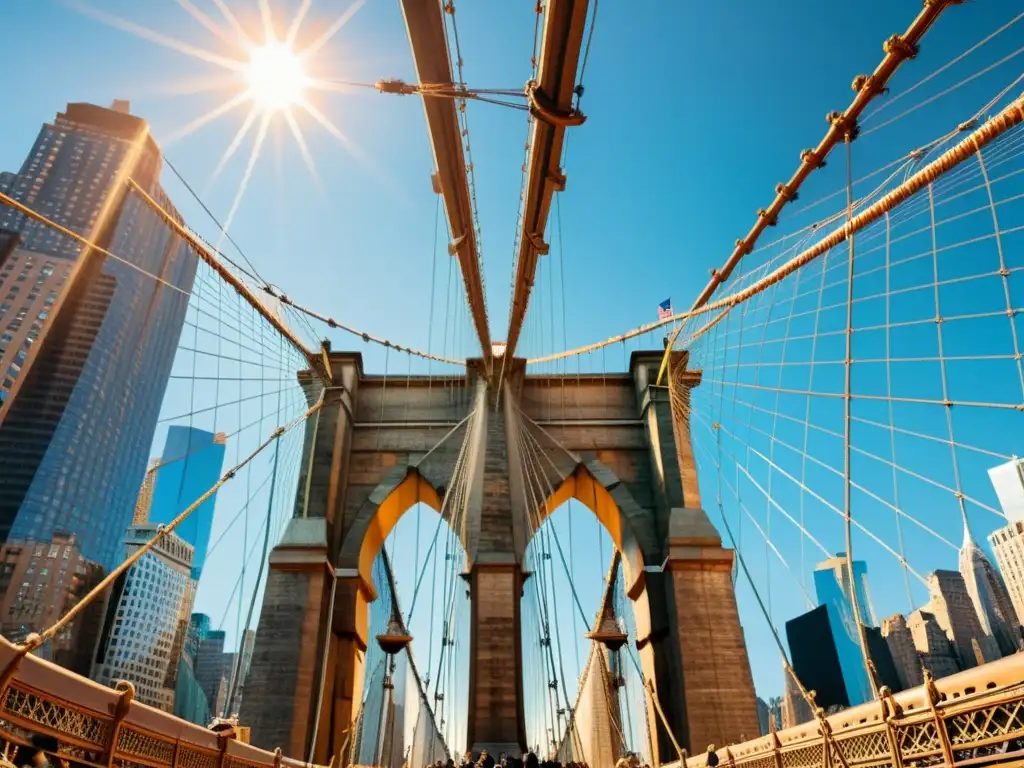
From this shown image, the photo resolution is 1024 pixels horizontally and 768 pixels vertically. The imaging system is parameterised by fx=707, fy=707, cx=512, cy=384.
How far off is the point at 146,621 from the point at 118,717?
9155cm

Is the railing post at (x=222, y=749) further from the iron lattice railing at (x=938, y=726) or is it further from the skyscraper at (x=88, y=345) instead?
the skyscraper at (x=88, y=345)

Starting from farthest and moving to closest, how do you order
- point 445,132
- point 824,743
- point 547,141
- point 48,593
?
point 48,593 → point 547,141 → point 445,132 → point 824,743

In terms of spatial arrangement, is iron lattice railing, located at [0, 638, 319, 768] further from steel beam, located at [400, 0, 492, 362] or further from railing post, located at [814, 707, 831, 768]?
steel beam, located at [400, 0, 492, 362]

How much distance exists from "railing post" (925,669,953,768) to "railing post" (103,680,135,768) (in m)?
4.15

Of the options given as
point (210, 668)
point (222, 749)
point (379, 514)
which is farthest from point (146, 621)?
point (222, 749)

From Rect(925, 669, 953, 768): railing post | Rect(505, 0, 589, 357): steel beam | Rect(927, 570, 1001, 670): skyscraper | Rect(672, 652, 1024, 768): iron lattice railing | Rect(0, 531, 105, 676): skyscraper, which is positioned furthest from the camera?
Rect(927, 570, 1001, 670): skyscraper

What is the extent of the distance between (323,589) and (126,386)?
A: 2529 inches

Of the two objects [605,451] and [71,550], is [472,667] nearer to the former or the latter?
[605,451]

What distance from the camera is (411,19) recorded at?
657cm

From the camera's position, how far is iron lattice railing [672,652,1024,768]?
3205mm

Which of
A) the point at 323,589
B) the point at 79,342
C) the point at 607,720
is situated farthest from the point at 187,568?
the point at 323,589

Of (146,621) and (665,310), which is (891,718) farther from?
(146,621)

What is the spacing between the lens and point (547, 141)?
8.52 metres

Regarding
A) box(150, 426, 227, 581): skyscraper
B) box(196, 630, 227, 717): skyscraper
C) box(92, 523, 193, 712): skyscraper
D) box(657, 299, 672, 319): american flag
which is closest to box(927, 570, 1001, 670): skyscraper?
box(657, 299, 672, 319): american flag
